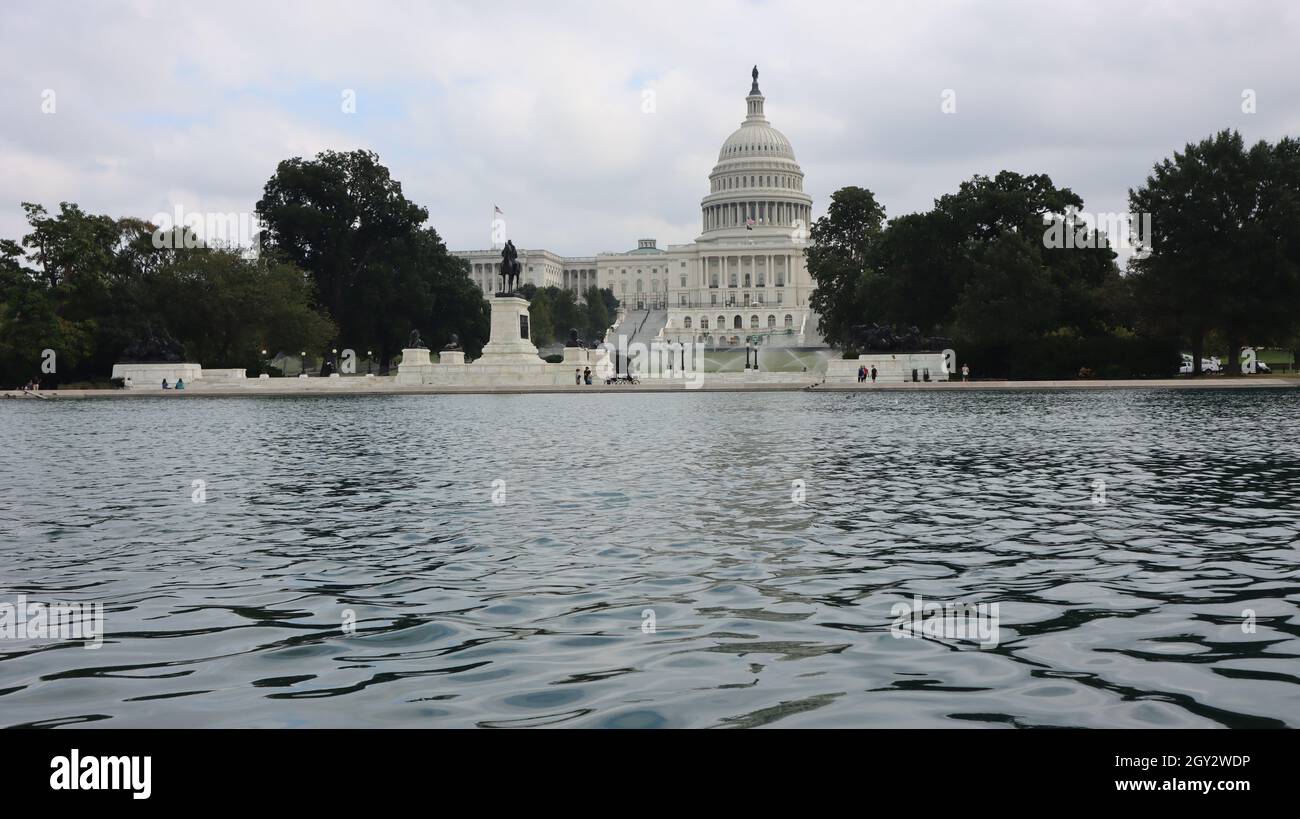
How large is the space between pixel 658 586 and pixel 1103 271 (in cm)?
7481

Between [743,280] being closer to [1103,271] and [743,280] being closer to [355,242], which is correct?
A: [355,242]

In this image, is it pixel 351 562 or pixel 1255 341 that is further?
pixel 1255 341

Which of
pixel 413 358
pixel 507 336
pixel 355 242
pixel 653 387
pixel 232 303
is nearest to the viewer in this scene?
pixel 653 387

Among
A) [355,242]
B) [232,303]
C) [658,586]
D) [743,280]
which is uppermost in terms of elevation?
[743,280]

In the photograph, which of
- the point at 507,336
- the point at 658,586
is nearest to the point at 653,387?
the point at 507,336

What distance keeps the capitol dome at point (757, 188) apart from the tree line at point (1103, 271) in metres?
104

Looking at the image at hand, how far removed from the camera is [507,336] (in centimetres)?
7669

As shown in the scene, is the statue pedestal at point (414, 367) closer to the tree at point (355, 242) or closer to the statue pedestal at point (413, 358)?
the statue pedestal at point (413, 358)

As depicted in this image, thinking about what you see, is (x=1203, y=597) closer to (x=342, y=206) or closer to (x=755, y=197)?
(x=342, y=206)

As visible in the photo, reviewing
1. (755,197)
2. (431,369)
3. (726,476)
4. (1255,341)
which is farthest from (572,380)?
(755,197)

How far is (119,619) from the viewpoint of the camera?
8.34 metres

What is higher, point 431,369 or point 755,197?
point 755,197

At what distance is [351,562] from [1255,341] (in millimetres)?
68281
